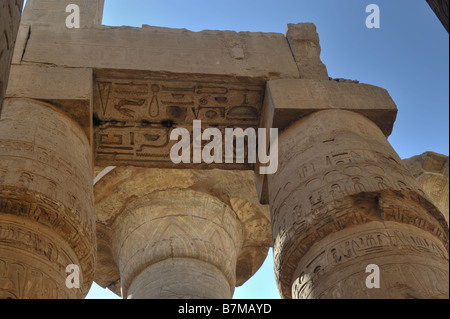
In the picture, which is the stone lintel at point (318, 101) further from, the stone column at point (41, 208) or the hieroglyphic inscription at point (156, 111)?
the stone column at point (41, 208)

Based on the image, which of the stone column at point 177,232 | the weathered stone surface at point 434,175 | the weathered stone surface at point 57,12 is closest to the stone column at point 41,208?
the weathered stone surface at point 57,12

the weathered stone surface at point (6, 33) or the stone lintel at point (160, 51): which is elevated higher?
the stone lintel at point (160, 51)

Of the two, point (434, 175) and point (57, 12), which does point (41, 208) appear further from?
point (434, 175)

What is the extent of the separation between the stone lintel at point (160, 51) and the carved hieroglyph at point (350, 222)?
1307mm

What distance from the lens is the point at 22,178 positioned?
4.33 m

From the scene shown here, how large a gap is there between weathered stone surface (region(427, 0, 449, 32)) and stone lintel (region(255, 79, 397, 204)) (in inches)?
117

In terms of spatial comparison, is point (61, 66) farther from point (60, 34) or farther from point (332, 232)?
point (332, 232)

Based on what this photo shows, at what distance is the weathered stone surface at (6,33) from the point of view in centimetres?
287

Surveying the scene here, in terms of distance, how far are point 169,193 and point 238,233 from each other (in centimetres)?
129

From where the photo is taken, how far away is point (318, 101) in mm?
5930

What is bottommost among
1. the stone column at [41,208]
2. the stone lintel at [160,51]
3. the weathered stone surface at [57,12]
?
the stone column at [41,208]

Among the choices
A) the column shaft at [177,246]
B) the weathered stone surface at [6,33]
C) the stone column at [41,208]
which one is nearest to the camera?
the weathered stone surface at [6,33]
